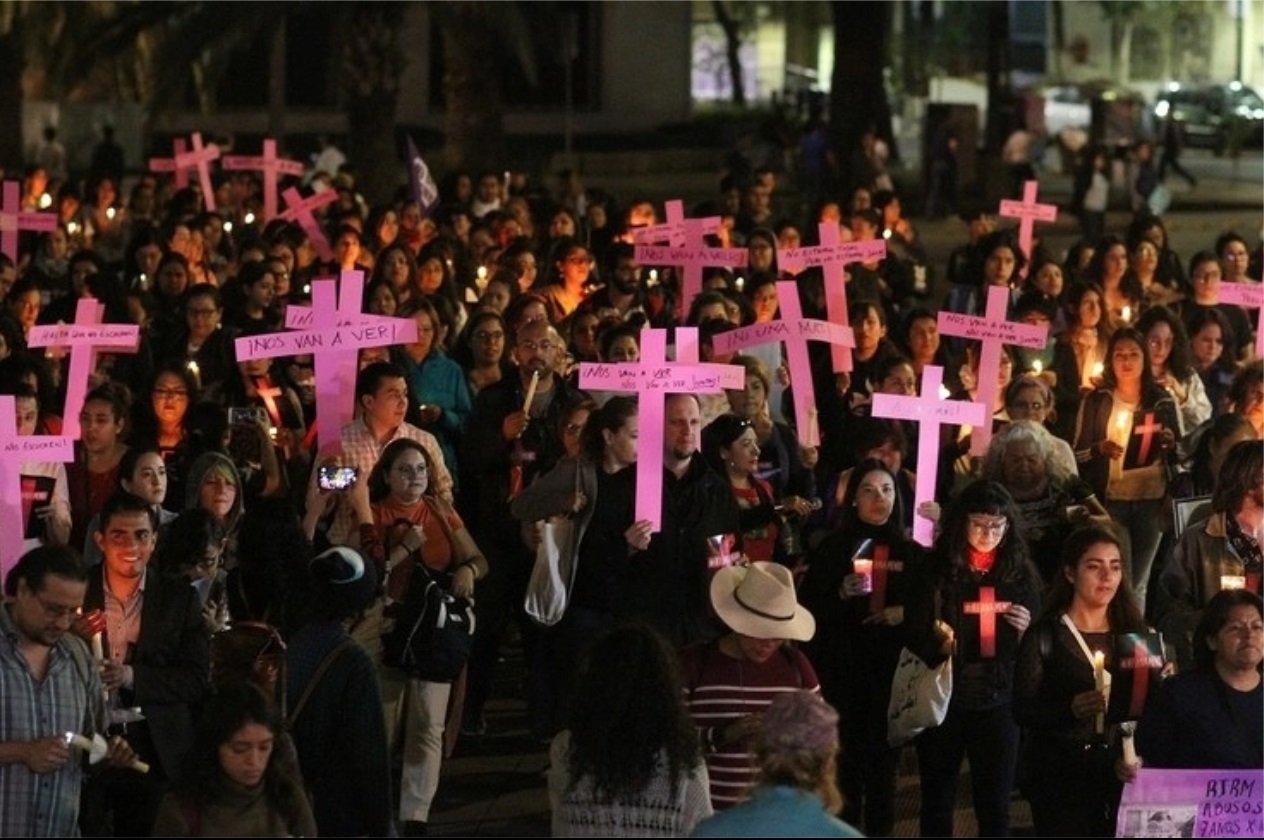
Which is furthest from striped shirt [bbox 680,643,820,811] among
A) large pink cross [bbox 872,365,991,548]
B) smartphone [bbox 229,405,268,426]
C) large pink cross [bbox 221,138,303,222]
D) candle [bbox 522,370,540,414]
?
large pink cross [bbox 221,138,303,222]

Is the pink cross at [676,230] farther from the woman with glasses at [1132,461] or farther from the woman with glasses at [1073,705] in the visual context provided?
the woman with glasses at [1073,705]


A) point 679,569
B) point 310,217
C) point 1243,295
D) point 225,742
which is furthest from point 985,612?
point 310,217

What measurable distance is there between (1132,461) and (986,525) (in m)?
3.14

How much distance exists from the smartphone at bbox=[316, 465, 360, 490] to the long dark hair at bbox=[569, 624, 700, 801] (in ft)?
9.21

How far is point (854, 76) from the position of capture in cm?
3111

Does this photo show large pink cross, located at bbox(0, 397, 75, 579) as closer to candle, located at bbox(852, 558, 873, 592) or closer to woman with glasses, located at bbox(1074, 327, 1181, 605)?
candle, located at bbox(852, 558, 873, 592)

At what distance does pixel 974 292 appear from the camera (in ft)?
51.7

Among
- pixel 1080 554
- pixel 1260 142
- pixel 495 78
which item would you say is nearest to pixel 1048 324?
pixel 1080 554

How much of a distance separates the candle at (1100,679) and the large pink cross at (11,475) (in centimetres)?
358

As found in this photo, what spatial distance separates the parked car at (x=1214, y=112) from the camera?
45875 millimetres

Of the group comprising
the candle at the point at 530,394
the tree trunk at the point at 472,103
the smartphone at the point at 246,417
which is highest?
the tree trunk at the point at 472,103

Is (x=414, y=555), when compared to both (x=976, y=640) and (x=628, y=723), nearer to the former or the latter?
(x=976, y=640)

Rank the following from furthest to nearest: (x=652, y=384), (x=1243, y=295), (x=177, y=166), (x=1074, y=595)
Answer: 1. (x=177, y=166)
2. (x=1243, y=295)
3. (x=652, y=384)
4. (x=1074, y=595)

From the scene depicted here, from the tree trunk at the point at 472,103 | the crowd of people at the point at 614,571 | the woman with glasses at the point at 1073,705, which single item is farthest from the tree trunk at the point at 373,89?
the woman with glasses at the point at 1073,705
